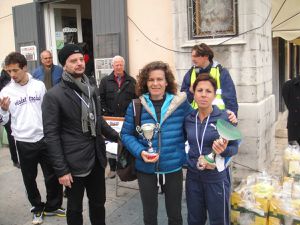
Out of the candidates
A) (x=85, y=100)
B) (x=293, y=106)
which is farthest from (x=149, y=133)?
(x=293, y=106)

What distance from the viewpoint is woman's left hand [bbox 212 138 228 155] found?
255cm

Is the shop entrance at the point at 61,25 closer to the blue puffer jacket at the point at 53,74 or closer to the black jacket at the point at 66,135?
the blue puffer jacket at the point at 53,74

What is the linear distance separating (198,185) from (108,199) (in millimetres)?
2042

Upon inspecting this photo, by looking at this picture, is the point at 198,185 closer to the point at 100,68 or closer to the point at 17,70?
the point at 17,70

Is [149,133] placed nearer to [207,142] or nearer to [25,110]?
[207,142]

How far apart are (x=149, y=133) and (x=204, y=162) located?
47 centimetres

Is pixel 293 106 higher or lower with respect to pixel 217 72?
lower

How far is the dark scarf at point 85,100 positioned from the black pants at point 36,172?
108 cm

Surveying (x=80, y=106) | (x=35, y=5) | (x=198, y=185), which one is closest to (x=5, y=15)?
(x=35, y=5)

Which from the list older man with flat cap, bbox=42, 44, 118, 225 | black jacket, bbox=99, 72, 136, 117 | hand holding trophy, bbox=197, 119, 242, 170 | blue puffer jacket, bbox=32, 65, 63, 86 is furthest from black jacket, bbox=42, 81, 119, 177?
blue puffer jacket, bbox=32, 65, 63, 86

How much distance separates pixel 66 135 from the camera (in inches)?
115

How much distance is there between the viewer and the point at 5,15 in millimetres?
7344

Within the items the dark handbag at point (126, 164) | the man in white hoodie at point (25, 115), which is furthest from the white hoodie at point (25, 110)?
the dark handbag at point (126, 164)

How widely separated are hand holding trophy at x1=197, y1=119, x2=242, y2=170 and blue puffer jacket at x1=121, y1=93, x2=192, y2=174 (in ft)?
0.82
